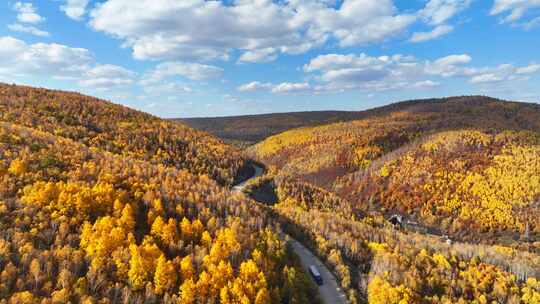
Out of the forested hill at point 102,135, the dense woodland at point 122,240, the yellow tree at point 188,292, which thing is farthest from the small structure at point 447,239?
the yellow tree at point 188,292

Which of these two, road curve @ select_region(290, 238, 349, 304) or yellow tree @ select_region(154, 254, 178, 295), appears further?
road curve @ select_region(290, 238, 349, 304)

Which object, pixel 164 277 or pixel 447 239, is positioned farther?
pixel 447 239

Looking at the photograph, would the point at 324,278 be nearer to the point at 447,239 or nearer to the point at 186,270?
the point at 186,270

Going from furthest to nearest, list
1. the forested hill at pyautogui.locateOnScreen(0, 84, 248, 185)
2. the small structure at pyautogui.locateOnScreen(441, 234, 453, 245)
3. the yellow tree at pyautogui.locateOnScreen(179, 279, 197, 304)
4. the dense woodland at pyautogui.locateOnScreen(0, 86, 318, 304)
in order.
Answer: the forested hill at pyautogui.locateOnScreen(0, 84, 248, 185)
the small structure at pyautogui.locateOnScreen(441, 234, 453, 245)
the yellow tree at pyautogui.locateOnScreen(179, 279, 197, 304)
the dense woodland at pyautogui.locateOnScreen(0, 86, 318, 304)

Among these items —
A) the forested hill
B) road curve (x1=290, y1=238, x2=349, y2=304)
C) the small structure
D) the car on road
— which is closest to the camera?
road curve (x1=290, y1=238, x2=349, y2=304)

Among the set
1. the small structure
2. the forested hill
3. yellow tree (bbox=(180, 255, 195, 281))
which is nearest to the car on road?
yellow tree (bbox=(180, 255, 195, 281))

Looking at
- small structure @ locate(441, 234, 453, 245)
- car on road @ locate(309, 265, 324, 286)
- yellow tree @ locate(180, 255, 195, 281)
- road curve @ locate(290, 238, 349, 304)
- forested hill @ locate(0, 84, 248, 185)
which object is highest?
forested hill @ locate(0, 84, 248, 185)

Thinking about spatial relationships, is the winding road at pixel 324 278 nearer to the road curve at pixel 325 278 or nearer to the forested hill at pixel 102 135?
the road curve at pixel 325 278

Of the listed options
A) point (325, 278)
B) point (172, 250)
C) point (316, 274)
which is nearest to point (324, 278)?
point (325, 278)

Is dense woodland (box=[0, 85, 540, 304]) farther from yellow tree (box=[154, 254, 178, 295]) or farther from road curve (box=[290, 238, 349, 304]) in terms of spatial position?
road curve (box=[290, 238, 349, 304])

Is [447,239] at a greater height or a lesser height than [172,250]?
lesser
